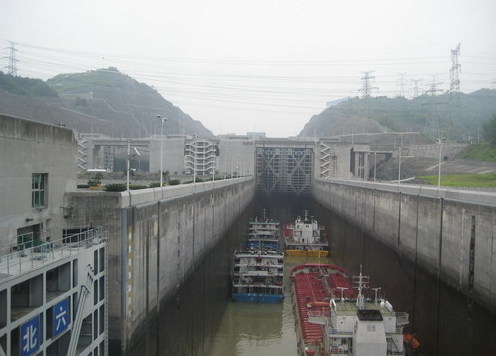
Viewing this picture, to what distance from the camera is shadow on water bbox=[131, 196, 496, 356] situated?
1255cm

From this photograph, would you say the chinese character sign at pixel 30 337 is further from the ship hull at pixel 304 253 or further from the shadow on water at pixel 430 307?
the ship hull at pixel 304 253

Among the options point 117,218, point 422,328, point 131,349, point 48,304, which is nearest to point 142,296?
point 131,349

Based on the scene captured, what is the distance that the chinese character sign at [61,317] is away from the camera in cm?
699

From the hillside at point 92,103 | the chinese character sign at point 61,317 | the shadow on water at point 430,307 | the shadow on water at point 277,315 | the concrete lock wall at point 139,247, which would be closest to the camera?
the chinese character sign at point 61,317

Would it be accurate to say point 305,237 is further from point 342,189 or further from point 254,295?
point 254,295

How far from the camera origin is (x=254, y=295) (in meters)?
25.4

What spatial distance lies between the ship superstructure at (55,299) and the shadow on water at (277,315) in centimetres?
174

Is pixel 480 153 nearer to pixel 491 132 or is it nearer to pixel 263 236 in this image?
pixel 491 132

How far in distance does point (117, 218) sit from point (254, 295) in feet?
57.0

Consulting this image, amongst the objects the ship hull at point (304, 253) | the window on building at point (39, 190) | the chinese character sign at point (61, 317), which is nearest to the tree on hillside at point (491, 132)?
the ship hull at point (304, 253)

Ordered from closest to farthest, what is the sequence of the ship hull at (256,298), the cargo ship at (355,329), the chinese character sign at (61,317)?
1. the chinese character sign at (61,317)
2. the cargo ship at (355,329)
3. the ship hull at (256,298)

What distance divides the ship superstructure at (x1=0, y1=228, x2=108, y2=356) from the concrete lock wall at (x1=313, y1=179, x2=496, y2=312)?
10149 mm

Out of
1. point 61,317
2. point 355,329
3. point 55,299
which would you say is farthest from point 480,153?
point 55,299

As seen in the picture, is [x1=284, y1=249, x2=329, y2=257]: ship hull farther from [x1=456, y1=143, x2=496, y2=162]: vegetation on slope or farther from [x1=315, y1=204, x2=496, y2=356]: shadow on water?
[x1=456, y1=143, x2=496, y2=162]: vegetation on slope
